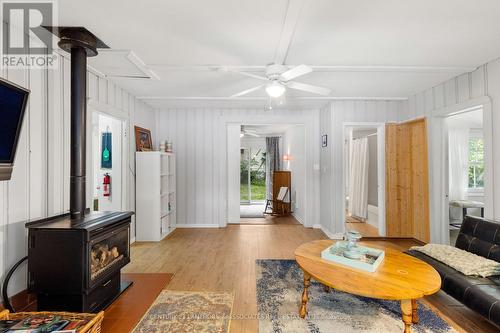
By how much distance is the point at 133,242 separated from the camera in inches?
166

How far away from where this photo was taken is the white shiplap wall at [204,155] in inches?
205

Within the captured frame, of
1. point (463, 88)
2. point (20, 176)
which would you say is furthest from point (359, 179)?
point (20, 176)

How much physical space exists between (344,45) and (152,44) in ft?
6.28

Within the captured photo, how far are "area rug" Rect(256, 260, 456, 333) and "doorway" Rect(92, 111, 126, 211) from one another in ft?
9.01

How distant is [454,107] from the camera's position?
3.41m

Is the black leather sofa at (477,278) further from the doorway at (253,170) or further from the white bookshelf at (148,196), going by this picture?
the doorway at (253,170)

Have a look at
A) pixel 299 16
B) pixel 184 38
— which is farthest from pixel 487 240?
pixel 184 38

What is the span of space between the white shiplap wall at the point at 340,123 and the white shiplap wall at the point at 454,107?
33 centimetres

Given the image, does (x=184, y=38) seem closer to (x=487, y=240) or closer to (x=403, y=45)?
(x=403, y=45)

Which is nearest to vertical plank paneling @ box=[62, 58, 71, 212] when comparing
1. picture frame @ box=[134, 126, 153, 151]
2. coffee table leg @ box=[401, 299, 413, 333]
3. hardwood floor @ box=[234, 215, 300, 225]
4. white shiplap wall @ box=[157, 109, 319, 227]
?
picture frame @ box=[134, 126, 153, 151]

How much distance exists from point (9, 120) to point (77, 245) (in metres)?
1.07

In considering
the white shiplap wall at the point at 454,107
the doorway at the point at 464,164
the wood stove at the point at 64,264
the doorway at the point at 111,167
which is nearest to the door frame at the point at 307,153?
the white shiplap wall at the point at 454,107

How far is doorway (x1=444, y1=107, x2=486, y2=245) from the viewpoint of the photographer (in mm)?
5207

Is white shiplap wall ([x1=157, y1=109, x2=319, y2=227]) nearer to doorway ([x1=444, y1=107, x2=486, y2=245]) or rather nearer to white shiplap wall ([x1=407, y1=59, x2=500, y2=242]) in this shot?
white shiplap wall ([x1=407, y1=59, x2=500, y2=242])
